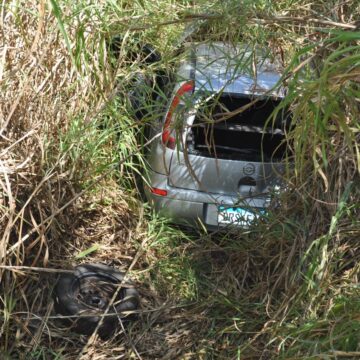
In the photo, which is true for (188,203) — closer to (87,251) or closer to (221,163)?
(221,163)

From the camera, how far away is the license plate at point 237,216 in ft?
17.7

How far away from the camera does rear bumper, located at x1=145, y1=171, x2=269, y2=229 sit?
5.66m

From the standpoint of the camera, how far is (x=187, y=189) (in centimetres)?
572

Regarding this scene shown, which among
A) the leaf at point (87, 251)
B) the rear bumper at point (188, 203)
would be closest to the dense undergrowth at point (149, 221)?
the leaf at point (87, 251)

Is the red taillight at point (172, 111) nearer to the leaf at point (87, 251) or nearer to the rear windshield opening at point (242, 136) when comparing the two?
the rear windshield opening at point (242, 136)

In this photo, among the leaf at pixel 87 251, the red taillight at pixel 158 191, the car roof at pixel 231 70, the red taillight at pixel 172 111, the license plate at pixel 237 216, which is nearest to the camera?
the car roof at pixel 231 70

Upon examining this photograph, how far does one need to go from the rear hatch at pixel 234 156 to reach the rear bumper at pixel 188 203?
44 millimetres

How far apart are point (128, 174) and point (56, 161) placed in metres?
0.89

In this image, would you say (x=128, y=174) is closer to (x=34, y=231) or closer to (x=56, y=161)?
(x=56, y=161)

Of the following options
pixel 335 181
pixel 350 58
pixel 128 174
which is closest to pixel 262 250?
pixel 335 181

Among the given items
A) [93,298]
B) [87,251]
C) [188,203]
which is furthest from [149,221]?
[93,298]

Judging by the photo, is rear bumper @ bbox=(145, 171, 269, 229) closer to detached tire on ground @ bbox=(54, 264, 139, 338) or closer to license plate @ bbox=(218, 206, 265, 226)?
license plate @ bbox=(218, 206, 265, 226)

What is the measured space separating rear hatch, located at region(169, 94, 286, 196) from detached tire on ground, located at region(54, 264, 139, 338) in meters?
0.85

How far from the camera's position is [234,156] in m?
5.67
